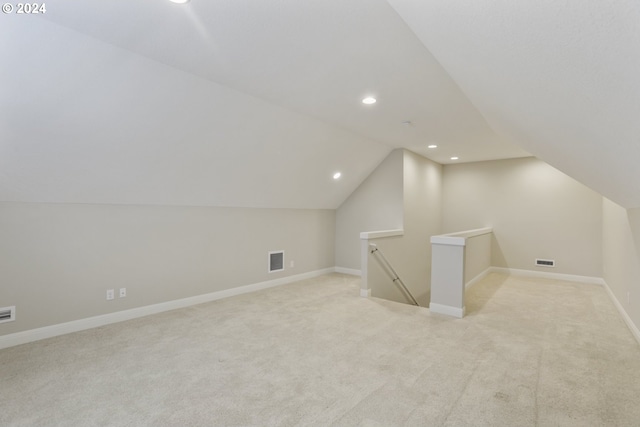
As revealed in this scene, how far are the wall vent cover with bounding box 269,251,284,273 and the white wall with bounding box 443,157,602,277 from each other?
4200 millimetres

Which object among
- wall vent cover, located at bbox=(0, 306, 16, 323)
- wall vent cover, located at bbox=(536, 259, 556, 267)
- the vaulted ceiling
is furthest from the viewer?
wall vent cover, located at bbox=(536, 259, 556, 267)

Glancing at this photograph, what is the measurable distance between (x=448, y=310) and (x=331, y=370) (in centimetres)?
203

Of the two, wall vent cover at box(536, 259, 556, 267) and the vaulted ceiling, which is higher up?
the vaulted ceiling

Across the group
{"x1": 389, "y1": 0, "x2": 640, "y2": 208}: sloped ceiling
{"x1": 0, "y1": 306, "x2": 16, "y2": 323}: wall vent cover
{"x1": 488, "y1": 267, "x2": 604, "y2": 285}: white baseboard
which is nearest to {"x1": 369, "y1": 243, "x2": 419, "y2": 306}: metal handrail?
{"x1": 488, "y1": 267, "x2": 604, "y2": 285}: white baseboard

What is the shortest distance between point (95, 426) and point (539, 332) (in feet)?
13.1

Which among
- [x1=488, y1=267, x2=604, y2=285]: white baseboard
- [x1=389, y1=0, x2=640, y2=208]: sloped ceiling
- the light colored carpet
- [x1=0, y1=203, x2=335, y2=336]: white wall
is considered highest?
[x1=389, y1=0, x2=640, y2=208]: sloped ceiling

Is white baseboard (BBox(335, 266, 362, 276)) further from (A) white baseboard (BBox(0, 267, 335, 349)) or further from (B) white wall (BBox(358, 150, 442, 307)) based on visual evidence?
(A) white baseboard (BBox(0, 267, 335, 349))

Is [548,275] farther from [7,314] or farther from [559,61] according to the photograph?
[7,314]

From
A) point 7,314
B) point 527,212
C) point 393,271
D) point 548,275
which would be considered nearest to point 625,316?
point 548,275

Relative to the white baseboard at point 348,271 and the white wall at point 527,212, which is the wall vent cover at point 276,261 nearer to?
the white baseboard at point 348,271

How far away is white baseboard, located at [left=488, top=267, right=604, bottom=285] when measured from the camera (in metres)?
5.95

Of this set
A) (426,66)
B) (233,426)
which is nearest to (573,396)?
(233,426)

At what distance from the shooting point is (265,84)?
3.18 meters

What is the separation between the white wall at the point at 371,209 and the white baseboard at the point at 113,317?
1909 millimetres
